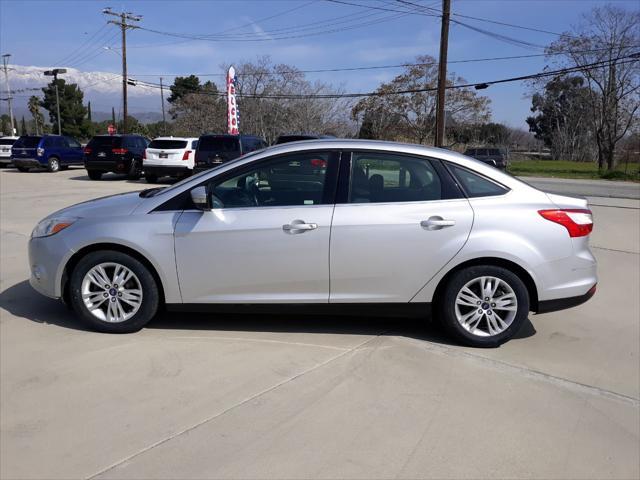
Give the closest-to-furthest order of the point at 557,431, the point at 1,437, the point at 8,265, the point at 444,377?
the point at 1,437 → the point at 557,431 → the point at 444,377 → the point at 8,265

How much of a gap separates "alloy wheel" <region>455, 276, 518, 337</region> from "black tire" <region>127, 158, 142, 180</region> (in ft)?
62.1

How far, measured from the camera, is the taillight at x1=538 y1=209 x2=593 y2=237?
441 cm

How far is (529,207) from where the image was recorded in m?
4.43

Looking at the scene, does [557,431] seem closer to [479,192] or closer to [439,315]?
[439,315]

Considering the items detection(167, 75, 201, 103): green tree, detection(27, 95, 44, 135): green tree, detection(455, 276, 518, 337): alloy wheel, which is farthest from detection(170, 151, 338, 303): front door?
detection(27, 95, 44, 135): green tree

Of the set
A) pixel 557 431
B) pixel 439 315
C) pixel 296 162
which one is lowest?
pixel 557 431

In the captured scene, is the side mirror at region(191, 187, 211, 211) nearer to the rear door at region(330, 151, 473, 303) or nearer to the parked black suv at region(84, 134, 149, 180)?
the rear door at region(330, 151, 473, 303)

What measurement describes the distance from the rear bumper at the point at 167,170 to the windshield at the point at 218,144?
2.08 m

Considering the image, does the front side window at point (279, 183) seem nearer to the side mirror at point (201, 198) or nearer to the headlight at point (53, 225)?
the side mirror at point (201, 198)

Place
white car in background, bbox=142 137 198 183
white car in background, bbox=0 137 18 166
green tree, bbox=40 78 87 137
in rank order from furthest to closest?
green tree, bbox=40 78 87 137 < white car in background, bbox=0 137 18 166 < white car in background, bbox=142 137 198 183

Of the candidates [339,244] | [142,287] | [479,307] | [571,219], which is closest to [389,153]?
[339,244]

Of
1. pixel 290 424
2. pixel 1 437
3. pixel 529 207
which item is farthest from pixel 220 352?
pixel 529 207

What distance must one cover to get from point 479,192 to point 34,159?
80.1 ft

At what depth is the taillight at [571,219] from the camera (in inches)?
174
